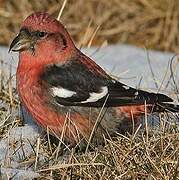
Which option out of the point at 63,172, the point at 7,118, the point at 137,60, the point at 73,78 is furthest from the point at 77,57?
the point at 137,60

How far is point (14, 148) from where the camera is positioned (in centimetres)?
394

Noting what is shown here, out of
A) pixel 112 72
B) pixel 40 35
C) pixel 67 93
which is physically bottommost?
pixel 112 72

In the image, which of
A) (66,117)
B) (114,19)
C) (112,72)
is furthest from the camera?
(114,19)

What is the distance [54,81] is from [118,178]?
0.98 meters

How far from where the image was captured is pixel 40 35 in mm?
4285

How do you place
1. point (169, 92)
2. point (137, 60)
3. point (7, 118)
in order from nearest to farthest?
point (7, 118) → point (169, 92) → point (137, 60)

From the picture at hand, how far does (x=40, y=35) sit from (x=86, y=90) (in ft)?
1.50

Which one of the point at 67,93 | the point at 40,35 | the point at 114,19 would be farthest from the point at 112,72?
the point at 114,19

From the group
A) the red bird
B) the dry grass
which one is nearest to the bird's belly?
the red bird

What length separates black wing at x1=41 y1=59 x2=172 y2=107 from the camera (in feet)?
13.5

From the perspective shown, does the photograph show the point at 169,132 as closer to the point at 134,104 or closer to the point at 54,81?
the point at 134,104

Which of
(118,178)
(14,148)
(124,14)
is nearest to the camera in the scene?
(118,178)

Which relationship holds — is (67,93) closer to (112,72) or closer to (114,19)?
(112,72)

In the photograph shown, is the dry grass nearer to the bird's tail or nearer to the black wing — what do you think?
the bird's tail
